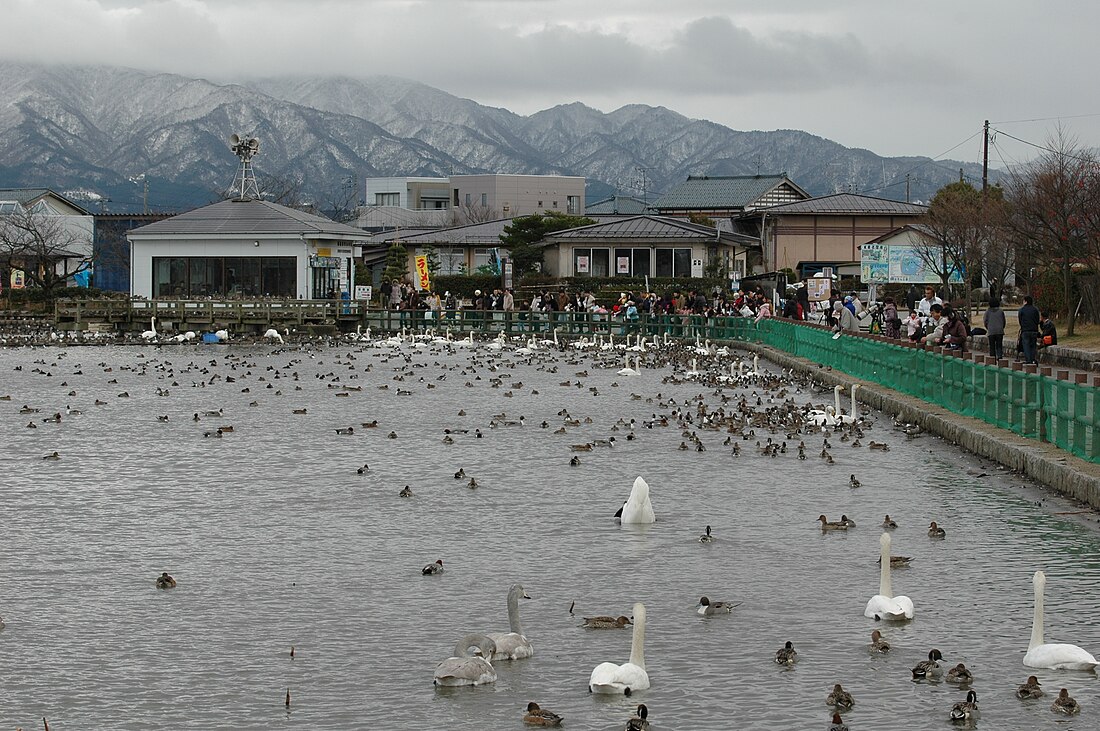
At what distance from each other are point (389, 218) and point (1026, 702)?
5032 inches

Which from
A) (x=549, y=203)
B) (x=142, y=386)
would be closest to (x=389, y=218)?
(x=549, y=203)

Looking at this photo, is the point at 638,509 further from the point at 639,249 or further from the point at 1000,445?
the point at 639,249

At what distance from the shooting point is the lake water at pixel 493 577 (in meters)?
A: 9.23

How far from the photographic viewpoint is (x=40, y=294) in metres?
72.3

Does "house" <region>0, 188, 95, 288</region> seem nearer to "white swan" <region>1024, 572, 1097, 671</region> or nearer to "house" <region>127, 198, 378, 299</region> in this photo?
"house" <region>127, 198, 378, 299</region>

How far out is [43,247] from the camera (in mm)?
75812

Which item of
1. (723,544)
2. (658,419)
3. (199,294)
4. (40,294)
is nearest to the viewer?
(723,544)

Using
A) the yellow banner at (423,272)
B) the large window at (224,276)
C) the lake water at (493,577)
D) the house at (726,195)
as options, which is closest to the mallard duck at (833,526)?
the lake water at (493,577)

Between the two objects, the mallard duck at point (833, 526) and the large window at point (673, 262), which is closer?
the mallard duck at point (833, 526)

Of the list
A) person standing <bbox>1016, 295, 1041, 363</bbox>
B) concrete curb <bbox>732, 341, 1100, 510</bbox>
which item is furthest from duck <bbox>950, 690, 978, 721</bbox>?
person standing <bbox>1016, 295, 1041, 363</bbox>

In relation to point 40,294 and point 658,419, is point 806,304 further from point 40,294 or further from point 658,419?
point 40,294

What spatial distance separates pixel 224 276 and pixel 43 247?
1649 cm

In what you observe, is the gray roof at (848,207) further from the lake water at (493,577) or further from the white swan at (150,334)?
the lake water at (493,577)

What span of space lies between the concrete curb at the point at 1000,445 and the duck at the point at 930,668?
627 centimetres
